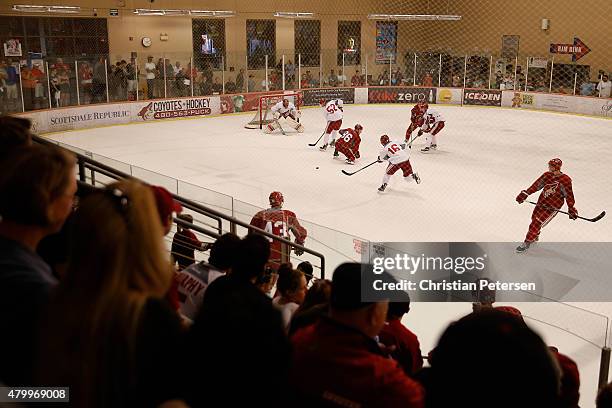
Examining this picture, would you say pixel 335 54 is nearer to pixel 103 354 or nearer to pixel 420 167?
pixel 420 167

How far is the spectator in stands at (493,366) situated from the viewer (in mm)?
1422

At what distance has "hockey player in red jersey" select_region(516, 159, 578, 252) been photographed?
8859 mm

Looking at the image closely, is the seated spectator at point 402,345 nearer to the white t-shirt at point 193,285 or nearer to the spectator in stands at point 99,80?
the white t-shirt at point 193,285

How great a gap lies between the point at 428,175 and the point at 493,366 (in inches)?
471

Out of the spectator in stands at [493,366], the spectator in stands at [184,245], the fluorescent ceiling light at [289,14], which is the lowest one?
the spectator in stands at [184,245]

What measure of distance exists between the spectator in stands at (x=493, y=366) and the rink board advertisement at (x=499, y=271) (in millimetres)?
2616

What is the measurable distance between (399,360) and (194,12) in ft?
67.7

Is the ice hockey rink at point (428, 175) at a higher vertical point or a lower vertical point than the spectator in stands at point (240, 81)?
lower

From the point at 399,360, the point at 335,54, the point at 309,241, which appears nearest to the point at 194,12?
the point at 335,54

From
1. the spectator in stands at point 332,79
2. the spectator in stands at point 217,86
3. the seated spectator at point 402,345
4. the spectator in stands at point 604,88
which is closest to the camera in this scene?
the seated spectator at point 402,345

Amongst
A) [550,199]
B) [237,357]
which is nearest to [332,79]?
[550,199]

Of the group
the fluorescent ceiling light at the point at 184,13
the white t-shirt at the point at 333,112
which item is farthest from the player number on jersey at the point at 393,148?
the fluorescent ceiling light at the point at 184,13

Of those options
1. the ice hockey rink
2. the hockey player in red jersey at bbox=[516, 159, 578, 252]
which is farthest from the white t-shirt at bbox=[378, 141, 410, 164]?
the hockey player in red jersey at bbox=[516, 159, 578, 252]

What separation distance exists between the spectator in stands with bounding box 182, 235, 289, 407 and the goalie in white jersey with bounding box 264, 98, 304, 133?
51.4 feet
